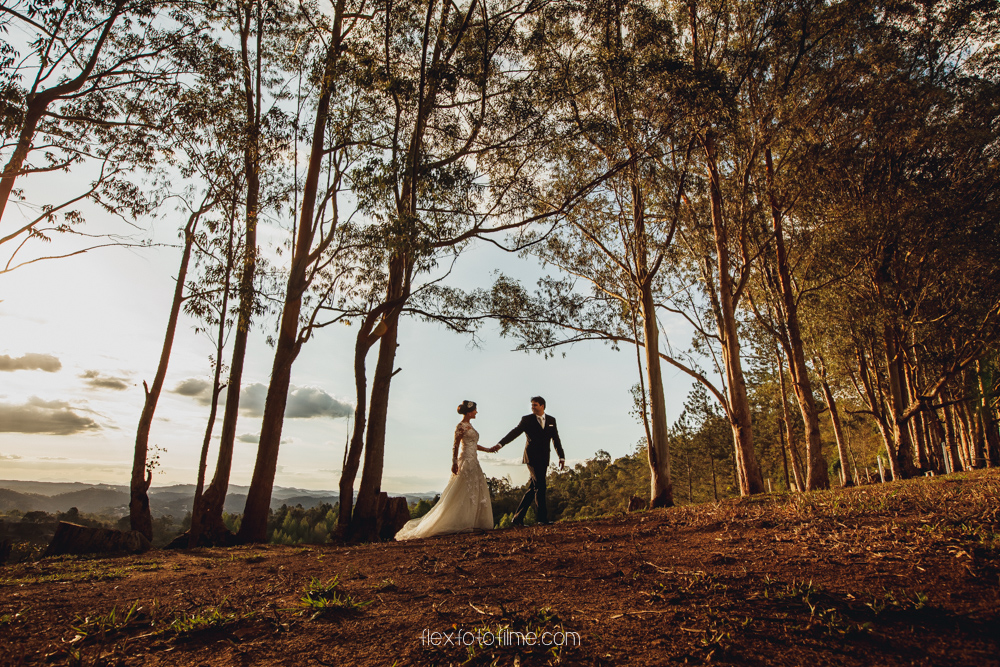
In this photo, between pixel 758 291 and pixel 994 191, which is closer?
pixel 994 191

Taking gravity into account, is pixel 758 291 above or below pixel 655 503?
above

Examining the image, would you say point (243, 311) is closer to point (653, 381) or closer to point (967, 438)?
point (653, 381)

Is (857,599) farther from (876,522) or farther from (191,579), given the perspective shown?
(191,579)

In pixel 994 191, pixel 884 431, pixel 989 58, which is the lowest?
pixel 884 431

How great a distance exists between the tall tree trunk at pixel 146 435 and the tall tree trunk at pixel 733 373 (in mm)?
13833

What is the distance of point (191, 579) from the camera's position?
19.3ft

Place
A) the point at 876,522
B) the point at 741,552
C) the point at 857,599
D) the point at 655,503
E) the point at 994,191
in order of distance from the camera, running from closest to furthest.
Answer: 1. the point at 857,599
2. the point at 741,552
3. the point at 876,522
4. the point at 655,503
5. the point at 994,191

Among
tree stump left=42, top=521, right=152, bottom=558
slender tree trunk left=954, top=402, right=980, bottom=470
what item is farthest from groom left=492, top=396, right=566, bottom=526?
slender tree trunk left=954, top=402, right=980, bottom=470

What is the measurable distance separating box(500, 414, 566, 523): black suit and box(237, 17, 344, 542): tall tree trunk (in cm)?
569

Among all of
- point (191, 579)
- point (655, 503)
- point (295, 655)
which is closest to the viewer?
point (295, 655)

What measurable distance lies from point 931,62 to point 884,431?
11.4 meters

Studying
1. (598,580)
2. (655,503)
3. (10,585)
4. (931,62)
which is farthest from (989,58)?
(10,585)

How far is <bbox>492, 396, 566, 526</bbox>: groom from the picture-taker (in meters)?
8.88

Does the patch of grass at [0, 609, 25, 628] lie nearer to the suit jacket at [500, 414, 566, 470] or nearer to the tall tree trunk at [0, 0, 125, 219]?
the suit jacket at [500, 414, 566, 470]
